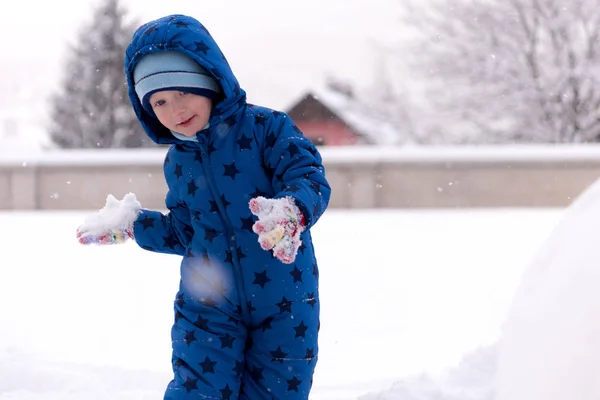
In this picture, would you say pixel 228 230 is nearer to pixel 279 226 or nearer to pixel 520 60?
pixel 279 226

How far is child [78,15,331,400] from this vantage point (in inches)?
85.7

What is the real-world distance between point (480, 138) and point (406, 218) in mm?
9360

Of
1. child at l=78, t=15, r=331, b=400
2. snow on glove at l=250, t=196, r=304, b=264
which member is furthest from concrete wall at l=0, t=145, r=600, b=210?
snow on glove at l=250, t=196, r=304, b=264

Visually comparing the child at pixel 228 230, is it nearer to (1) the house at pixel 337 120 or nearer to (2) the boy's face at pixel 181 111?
(2) the boy's face at pixel 181 111

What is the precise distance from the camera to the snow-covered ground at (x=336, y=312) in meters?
3.78

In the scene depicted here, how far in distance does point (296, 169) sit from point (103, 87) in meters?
22.1

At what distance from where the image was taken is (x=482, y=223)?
11016 millimetres

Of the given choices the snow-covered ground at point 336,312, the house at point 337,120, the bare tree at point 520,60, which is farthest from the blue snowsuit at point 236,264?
the house at point 337,120

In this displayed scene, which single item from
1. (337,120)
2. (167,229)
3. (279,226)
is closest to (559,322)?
(279,226)

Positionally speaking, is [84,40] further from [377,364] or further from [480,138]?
[377,364]

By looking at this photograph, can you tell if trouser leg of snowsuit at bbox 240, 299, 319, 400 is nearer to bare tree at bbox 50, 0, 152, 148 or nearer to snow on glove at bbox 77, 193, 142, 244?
snow on glove at bbox 77, 193, 142, 244

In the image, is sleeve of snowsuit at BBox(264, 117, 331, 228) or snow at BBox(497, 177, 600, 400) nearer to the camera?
snow at BBox(497, 177, 600, 400)

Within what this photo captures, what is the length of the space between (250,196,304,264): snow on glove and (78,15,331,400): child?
0.19m

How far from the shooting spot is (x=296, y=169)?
2123 millimetres
